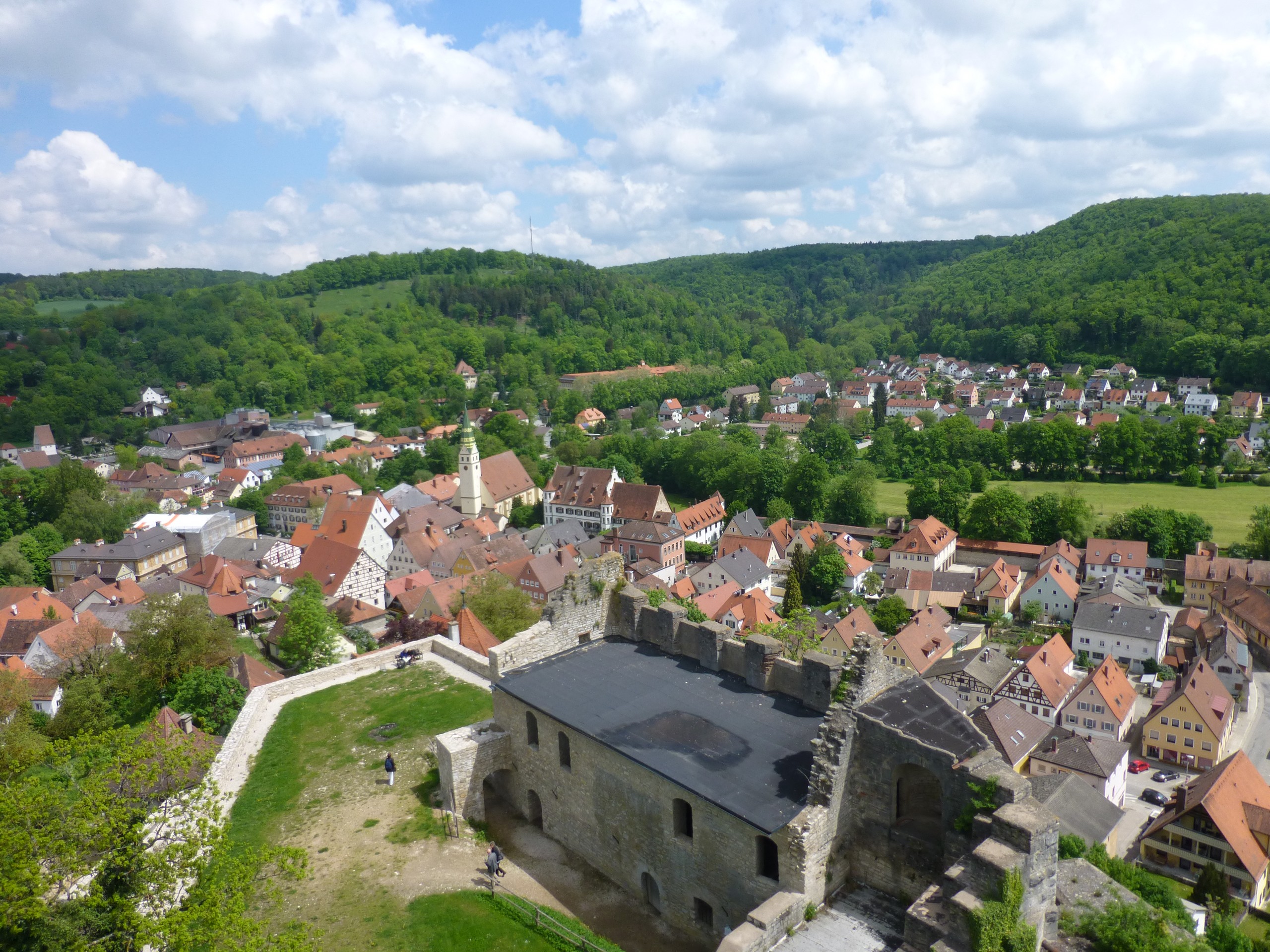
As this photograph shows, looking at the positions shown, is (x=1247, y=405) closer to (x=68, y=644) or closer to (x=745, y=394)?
(x=745, y=394)

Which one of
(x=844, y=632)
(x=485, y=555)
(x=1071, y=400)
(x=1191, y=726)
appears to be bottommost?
(x=1191, y=726)

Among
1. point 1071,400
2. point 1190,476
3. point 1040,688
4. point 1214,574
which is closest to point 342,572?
point 1040,688

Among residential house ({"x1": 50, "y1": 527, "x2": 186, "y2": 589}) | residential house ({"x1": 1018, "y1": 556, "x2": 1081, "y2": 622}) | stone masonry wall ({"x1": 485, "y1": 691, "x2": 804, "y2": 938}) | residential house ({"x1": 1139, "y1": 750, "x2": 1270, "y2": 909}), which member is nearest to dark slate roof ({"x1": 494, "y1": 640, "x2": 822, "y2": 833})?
stone masonry wall ({"x1": 485, "y1": 691, "x2": 804, "y2": 938})

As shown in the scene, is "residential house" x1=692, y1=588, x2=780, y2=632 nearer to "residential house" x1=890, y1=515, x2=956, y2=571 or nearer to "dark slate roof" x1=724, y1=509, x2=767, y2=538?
"dark slate roof" x1=724, y1=509, x2=767, y2=538

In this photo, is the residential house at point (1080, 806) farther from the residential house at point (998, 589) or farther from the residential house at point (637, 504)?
the residential house at point (637, 504)

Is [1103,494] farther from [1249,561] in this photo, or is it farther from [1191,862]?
[1191,862]

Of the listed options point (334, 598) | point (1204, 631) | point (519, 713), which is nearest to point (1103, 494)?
point (1204, 631)
